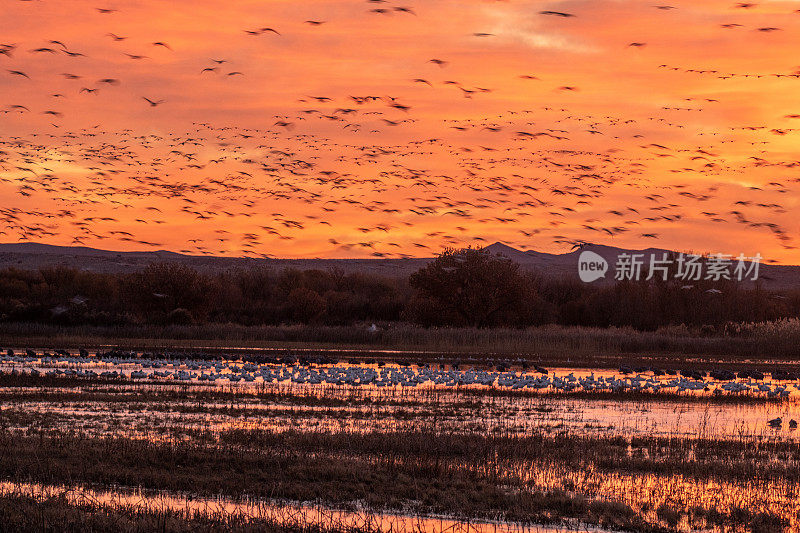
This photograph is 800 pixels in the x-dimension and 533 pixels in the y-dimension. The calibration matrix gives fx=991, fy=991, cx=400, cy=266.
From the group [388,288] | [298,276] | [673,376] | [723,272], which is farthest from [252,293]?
[673,376]

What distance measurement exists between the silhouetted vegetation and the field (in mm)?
36866

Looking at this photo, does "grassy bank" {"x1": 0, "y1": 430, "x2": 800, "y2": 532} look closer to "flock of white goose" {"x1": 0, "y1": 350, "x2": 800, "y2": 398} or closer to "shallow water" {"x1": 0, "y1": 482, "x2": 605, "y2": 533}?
"shallow water" {"x1": 0, "y1": 482, "x2": 605, "y2": 533}

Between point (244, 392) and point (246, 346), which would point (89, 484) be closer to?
point (244, 392)

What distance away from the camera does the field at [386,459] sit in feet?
39.1

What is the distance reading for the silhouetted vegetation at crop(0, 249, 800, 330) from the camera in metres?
71.8

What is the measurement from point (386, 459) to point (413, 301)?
6373 centimetres

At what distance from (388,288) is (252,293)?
15819mm

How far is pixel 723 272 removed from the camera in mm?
90562

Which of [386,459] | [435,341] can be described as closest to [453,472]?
[386,459]

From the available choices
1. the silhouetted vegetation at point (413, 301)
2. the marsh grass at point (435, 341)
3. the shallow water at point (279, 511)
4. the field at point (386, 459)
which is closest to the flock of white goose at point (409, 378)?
the field at point (386, 459)

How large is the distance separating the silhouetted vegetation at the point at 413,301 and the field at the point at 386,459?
36.9m

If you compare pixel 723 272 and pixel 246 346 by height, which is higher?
pixel 723 272

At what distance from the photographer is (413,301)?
260ft

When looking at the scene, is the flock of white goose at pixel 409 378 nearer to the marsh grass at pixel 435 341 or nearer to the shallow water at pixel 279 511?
the marsh grass at pixel 435 341
